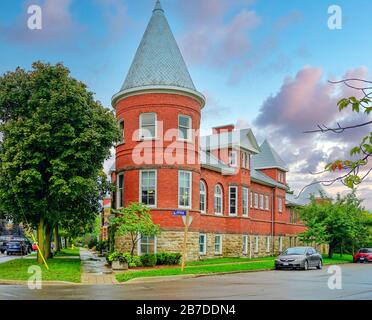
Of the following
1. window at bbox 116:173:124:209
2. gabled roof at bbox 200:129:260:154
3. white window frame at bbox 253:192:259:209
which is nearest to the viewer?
window at bbox 116:173:124:209

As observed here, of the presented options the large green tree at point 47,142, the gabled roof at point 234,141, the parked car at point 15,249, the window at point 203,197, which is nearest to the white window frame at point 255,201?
the gabled roof at point 234,141

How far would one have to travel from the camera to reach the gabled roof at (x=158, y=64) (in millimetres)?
31641

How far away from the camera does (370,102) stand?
456 cm

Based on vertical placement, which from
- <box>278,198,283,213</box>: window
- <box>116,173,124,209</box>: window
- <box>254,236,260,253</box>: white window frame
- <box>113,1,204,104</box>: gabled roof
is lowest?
<box>254,236,260,253</box>: white window frame

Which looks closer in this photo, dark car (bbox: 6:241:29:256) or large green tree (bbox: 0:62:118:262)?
large green tree (bbox: 0:62:118:262)

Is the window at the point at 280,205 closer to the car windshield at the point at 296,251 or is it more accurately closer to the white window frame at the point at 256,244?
A: the white window frame at the point at 256,244

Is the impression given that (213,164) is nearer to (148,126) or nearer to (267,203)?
(148,126)

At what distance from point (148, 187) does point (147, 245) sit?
3.52m

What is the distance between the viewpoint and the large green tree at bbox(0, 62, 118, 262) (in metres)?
26.3

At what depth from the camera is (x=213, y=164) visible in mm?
38188

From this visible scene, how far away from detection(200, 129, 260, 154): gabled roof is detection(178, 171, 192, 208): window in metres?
10.2

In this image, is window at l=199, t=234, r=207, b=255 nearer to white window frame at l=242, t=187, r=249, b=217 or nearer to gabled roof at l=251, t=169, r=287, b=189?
white window frame at l=242, t=187, r=249, b=217

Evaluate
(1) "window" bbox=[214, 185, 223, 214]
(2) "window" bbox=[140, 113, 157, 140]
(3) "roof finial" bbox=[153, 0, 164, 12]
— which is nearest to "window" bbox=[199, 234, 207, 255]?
(1) "window" bbox=[214, 185, 223, 214]
